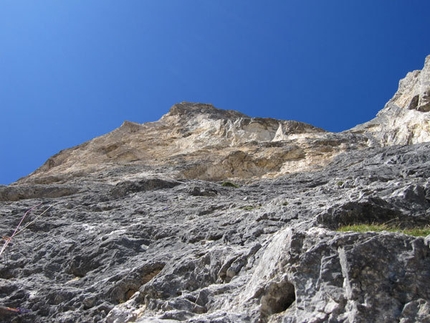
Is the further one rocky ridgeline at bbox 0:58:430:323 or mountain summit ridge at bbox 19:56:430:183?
mountain summit ridge at bbox 19:56:430:183

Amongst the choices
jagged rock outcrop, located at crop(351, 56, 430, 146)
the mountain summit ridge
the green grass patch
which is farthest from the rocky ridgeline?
the green grass patch

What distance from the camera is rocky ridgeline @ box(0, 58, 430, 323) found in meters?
6.97

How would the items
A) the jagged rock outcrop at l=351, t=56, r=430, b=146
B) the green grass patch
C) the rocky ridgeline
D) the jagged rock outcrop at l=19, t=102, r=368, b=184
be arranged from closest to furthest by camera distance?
the rocky ridgeline < the green grass patch < the jagged rock outcrop at l=351, t=56, r=430, b=146 < the jagged rock outcrop at l=19, t=102, r=368, b=184

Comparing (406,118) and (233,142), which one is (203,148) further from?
(406,118)

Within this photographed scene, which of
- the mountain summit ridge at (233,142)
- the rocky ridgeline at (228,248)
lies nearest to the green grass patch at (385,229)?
the rocky ridgeline at (228,248)

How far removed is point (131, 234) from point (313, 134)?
20515 millimetres

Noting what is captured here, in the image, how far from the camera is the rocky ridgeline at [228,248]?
697 cm

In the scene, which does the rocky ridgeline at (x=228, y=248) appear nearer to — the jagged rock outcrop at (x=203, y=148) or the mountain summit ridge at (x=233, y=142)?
the mountain summit ridge at (x=233, y=142)

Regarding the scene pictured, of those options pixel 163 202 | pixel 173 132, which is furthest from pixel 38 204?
pixel 173 132

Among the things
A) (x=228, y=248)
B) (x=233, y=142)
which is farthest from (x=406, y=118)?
(x=228, y=248)

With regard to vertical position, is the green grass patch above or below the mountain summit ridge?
below

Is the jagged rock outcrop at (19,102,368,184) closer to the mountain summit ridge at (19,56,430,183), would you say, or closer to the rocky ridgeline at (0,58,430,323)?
the mountain summit ridge at (19,56,430,183)

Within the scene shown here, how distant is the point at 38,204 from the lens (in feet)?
59.4

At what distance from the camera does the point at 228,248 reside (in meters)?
10.2
